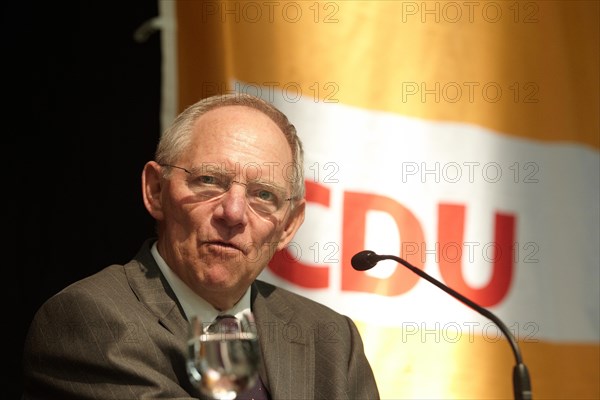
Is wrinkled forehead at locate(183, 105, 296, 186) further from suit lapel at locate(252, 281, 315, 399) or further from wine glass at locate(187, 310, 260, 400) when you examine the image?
wine glass at locate(187, 310, 260, 400)

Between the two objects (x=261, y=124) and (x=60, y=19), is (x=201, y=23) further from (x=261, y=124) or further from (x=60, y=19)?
(x=261, y=124)

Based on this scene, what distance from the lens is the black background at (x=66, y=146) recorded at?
298 centimetres

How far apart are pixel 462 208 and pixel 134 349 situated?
153cm

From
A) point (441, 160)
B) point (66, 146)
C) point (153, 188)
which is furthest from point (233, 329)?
point (441, 160)

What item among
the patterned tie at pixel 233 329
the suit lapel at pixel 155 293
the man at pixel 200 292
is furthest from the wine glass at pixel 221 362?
the suit lapel at pixel 155 293

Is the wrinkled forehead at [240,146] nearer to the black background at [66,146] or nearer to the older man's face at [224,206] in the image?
the older man's face at [224,206]

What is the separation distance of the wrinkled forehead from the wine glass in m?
0.77

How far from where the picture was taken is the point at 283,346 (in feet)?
8.86

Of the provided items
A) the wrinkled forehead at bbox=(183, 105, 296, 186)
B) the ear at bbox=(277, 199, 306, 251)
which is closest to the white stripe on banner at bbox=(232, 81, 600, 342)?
the ear at bbox=(277, 199, 306, 251)

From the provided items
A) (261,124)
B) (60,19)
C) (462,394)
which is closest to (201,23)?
(60,19)

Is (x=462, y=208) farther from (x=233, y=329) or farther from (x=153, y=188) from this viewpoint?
(x=233, y=329)

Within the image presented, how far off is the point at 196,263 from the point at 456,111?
1383 mm

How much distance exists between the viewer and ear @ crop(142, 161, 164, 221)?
2.69 metres

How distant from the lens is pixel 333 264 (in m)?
3.31
